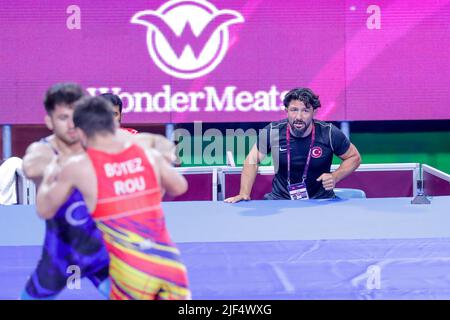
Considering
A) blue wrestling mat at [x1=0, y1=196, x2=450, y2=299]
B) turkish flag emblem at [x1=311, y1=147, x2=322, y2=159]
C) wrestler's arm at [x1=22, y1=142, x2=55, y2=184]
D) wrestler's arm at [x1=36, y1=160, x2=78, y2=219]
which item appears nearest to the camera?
wrestler's arm at [x1=36, y1=160, x2=78, y2=219]

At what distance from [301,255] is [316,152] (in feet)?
5.41

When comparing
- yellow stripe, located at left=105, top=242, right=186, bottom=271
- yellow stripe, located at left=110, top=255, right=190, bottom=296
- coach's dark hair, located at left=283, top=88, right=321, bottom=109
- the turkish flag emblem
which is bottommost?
yellow stripe, located at left=110, top=255, right=190, bottom=296

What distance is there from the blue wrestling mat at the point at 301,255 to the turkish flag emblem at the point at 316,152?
0.93 meters

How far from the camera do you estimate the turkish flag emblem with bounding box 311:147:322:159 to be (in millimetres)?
4656

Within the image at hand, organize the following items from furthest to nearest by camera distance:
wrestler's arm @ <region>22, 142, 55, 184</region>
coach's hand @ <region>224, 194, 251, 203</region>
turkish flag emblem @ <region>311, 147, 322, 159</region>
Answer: turkish flag emblem @ <region>311, 147, 322, 159</region>, coach's hand @ <region>224, 194, 251, 203</region>, wrestler's arm @ <region>22, 142, 55, 184</region>

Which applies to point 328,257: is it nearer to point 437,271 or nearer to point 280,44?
Result: point 437,271

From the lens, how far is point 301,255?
3.11m

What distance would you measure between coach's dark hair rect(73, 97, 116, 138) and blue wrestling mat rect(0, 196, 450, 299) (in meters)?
1.01

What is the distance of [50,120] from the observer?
236 centimetres

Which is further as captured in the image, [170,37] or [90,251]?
[170,37]

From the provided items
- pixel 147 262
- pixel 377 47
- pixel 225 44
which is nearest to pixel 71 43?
pixel 225 44

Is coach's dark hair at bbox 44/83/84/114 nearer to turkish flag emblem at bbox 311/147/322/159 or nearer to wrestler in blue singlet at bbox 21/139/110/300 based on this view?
wrestler in blue singlet at bbox 21/139/110/300

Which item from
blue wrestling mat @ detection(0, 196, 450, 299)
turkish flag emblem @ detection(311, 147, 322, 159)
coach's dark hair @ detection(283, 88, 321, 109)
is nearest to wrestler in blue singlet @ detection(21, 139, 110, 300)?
blue wrestling mat @ detection(0, 196, 450, 299)

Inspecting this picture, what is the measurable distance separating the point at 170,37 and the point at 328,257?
382cm
